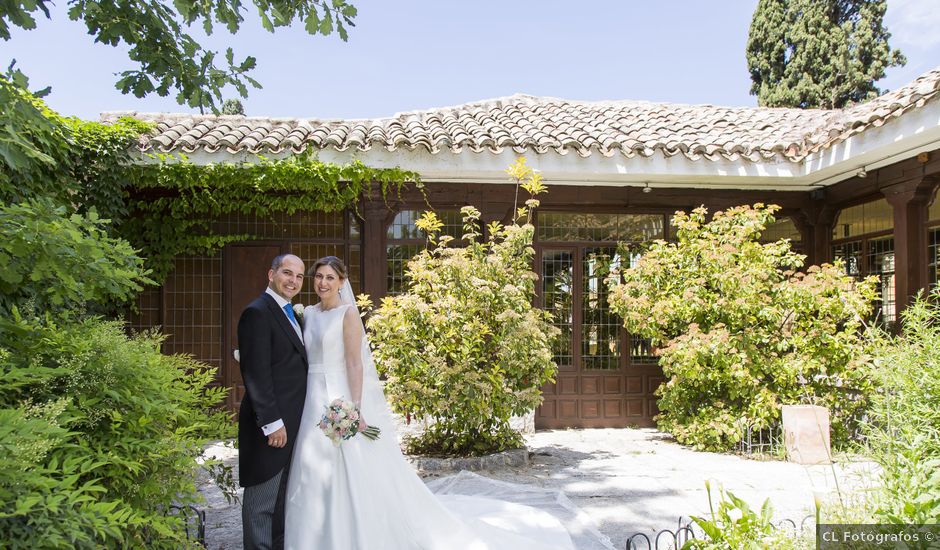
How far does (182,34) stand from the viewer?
390 centimetres

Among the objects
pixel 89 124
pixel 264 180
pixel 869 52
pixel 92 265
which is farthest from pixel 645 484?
pixel 869 52

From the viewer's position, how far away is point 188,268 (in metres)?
8.49

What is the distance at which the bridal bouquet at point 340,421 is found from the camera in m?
3.52

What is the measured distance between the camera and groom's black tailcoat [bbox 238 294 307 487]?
3.41 m

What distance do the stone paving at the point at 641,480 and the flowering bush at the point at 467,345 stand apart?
63 centimetres

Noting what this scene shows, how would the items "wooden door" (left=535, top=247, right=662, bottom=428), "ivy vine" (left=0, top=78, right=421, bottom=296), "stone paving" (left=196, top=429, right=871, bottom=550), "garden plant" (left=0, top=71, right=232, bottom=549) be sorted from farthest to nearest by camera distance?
1. "wooden door" (left=535, top=247, right=662, bottom=428)
2. "ivy vine" (left=0, top=78, right=421, bottom=296)
3. "stone paving" (left=196, top=429, right=871, bottom=550)
4. "garden plant" (left=0, top=71, right=232, bottom=549)

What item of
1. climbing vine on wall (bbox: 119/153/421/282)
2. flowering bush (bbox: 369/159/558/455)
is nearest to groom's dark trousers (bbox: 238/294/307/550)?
flowering bush (bbox: 369/159/558/455)

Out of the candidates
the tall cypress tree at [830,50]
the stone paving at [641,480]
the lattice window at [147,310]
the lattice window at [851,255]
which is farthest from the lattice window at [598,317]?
the tall cypress tree at [830,50]

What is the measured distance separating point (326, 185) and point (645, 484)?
16.6ft

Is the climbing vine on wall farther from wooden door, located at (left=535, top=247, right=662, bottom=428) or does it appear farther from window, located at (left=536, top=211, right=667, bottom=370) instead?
wooden door, located at (left=535, top=247, right=662, bottom=428)

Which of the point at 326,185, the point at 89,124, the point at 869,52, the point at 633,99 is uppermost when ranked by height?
the point at 869,52

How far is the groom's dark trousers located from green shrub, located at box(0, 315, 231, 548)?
0.33 meters

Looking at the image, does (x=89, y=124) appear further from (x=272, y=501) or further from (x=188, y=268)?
(x=272, y=501)

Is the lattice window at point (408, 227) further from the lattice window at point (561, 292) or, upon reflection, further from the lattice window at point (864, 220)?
the lattice window at point (864, 220)
